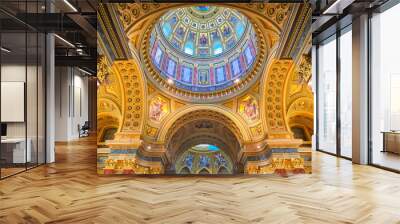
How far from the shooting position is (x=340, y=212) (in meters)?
4.63

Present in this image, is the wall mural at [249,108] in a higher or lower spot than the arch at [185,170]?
higher

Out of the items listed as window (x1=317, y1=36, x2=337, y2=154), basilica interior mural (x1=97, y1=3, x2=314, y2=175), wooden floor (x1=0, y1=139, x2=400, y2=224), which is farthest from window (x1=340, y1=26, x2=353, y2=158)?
basilica interior mural (x1=97, y1=3, x2=314, y2=175)

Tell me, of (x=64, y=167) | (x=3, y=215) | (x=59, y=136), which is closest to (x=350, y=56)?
(x=64, y=167)

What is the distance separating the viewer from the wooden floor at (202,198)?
14.6 feet

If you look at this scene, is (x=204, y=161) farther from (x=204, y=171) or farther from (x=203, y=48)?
(x=203, y=48)

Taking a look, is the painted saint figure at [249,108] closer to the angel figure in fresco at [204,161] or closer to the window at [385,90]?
the angel figure in fresco at [204,161]

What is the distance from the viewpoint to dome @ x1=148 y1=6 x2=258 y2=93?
7.62m

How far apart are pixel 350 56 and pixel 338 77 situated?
112cm

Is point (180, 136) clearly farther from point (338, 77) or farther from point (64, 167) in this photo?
point (338, 77)

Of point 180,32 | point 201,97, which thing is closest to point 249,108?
point 201,97

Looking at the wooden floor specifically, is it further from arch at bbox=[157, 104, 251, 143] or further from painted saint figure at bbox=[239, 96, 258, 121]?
painted saint figure at bbox=[239, 96, 258, 121]

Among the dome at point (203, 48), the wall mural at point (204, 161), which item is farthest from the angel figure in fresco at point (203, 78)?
the wall mural at point (204, 161)

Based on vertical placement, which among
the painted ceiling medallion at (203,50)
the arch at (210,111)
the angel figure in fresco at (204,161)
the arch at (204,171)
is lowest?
the arch at (204,171)

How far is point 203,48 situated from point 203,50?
5cm
